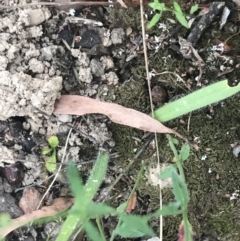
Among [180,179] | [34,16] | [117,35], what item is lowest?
[180,179]

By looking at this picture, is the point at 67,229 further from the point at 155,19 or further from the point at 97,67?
the point at 155,19

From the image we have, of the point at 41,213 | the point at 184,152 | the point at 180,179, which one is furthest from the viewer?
the point at 41,213

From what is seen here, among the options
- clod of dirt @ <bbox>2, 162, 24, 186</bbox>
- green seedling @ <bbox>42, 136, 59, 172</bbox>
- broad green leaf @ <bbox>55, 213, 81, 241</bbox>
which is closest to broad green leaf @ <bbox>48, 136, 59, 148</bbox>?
green seedling @ <bbox>42, 136, 59, 172</bbox>

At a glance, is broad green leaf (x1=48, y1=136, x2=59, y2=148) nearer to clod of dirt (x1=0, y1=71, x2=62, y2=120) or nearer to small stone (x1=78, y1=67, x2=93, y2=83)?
clod of dirt (x1=0, y1=71, x2=62, y2=120)

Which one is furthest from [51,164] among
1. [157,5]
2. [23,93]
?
[157,5]

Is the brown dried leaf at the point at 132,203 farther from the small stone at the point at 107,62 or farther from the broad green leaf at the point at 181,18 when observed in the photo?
the broad green leaf at the point at 181,18

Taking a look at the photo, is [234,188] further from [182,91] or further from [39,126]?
[39,126]
